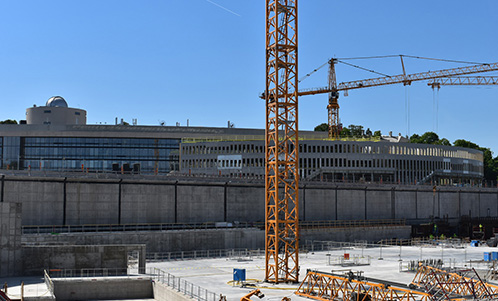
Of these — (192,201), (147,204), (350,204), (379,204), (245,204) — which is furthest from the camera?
(379,204)

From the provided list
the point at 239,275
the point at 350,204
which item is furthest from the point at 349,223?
the point at 239,275

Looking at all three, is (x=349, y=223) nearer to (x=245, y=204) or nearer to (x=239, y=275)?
(x=245, y=204)

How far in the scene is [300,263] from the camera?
6228 centimetres

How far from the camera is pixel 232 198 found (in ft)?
276

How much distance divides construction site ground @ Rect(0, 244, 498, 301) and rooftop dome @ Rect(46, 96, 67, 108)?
4202 inches

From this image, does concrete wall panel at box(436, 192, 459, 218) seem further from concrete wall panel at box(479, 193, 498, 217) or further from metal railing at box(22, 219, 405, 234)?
metal railing at box(22, 219, 405, 234)

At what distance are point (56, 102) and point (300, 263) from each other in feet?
385

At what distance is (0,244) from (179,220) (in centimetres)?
3095

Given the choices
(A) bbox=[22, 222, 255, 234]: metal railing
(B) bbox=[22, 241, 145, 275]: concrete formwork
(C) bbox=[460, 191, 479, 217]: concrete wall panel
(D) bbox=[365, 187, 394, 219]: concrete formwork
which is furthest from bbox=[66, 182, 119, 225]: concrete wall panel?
(C) bbox=[460, 191, 479, 217]: concrete wall panel

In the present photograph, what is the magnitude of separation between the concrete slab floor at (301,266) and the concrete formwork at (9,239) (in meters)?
13.3

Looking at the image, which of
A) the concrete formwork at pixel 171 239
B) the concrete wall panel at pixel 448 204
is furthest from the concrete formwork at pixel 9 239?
the concrete wall panel at pixel 448 204

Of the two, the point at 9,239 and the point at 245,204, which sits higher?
the point at 245,204

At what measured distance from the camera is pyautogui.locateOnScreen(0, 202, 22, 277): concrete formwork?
50156mm

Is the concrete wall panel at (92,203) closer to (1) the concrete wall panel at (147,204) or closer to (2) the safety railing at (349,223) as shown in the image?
(1) the concrete wall panel at (147,204)
